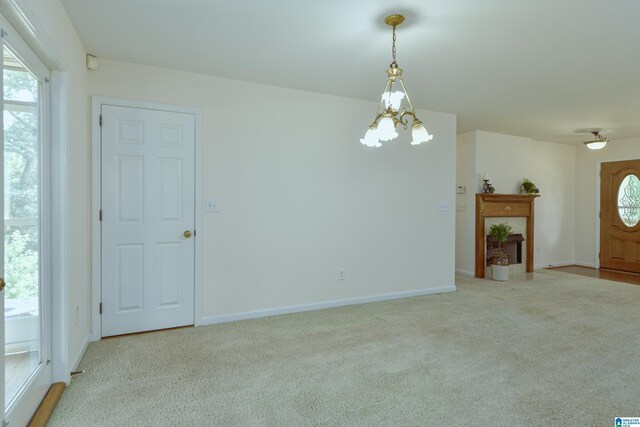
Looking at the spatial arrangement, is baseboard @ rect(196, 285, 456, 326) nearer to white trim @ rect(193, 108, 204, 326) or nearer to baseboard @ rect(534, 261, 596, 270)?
white trim @ rect(193, 108, 204, 326)

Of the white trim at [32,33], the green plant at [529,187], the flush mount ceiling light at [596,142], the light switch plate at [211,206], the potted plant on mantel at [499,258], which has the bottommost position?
the potted plant on mantel at [499,258]

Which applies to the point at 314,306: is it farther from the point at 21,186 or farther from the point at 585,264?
the point at 585,264

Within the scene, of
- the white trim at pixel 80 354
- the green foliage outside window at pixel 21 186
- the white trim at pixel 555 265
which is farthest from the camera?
the white trim at pixel 555 265

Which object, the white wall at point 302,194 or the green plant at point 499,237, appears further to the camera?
the green plant at point 499,237

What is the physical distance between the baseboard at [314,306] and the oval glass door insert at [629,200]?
13.3 ft

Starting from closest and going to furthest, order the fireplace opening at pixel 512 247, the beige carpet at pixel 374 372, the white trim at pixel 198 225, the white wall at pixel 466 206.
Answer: the beige carpet at pixel 374 372 → the white trim at pixel 198 225 → the white wall at pixel 466 206 → the fireplace opening at pixel 512 247

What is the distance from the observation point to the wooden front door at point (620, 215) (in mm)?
6316

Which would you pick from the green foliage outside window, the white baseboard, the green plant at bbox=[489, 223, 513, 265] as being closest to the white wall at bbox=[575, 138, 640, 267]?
the white baseboard

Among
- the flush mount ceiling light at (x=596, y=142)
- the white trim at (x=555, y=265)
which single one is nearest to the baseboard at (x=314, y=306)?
the white trim at (x=555, y=265)

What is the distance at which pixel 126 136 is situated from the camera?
3188mm

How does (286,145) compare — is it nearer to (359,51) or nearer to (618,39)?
(359,51)

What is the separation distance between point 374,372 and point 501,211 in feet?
14.8

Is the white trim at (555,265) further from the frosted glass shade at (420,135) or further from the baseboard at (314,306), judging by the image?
the frosted glass shade at (420,135)

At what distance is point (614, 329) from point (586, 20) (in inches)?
111
